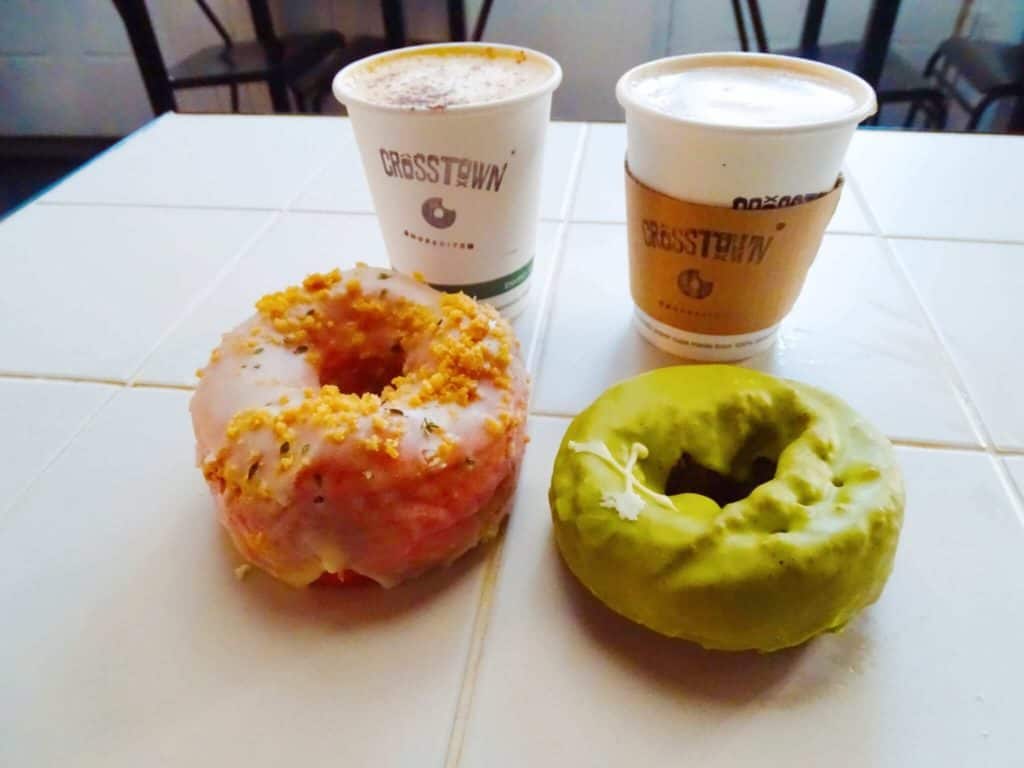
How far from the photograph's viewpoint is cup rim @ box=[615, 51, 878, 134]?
48 cm

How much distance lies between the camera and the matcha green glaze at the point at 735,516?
1.23ft

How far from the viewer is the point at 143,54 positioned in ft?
5.13

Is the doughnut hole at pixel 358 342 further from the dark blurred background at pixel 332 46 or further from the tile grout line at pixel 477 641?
the dark blurred background at pixel 332 46

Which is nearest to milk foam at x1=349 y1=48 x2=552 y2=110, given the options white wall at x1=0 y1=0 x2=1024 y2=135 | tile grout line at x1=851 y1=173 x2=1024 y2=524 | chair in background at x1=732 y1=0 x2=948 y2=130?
tile grout line at x1=851 y1=173 x2=1024 y2=524

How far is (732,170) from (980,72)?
4.26ft

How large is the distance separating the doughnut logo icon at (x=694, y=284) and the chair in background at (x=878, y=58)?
3.66 feet

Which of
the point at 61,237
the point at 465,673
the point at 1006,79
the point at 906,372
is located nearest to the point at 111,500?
the point at 465,673

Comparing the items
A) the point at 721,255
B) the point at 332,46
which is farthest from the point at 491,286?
the point at 332,46

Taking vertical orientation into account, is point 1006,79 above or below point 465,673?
below

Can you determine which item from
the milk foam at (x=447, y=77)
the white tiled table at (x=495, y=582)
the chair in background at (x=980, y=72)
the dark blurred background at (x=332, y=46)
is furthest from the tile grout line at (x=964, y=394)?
the dark blurred background at (x=332, y=46)

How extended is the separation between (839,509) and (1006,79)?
4.49ft

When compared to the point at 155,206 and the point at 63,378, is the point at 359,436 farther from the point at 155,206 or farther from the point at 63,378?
the point at 155,206

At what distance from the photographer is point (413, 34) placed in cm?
202

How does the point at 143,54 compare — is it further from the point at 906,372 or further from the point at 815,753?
the point at 815,753
